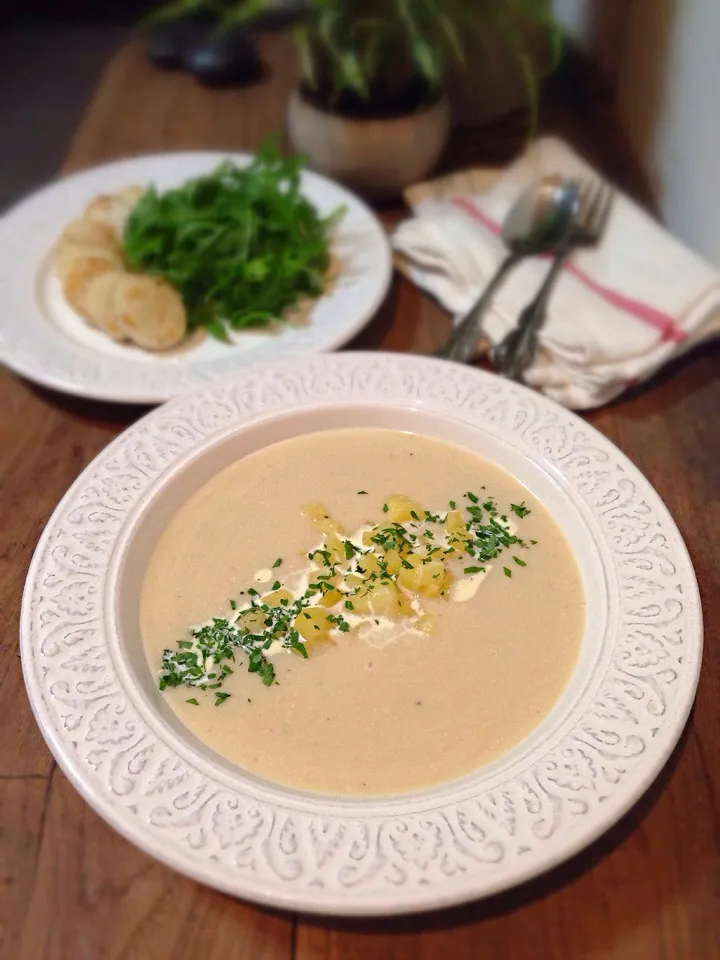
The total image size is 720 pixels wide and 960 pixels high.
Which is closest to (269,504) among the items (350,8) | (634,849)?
(634,849)

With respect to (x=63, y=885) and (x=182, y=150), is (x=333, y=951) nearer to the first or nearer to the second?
(x=63, y=885)

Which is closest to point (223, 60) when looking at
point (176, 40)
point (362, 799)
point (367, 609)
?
point (176, 40)

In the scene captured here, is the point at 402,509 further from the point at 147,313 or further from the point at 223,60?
the point at 223,60

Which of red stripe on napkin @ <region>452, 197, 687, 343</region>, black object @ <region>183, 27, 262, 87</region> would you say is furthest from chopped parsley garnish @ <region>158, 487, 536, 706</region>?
black object @ <region>183, 27, 262, 87</region>

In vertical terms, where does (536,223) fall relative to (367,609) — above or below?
above

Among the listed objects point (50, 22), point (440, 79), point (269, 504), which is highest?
point (440, 79)

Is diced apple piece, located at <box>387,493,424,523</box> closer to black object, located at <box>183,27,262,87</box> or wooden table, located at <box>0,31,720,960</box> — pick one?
wooden table, located at <box>0,31,720,960</box>

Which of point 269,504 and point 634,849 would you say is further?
point 269,504

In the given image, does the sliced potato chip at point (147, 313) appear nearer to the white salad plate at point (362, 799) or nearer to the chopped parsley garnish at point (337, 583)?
the white salad plate at point (362, 799)
